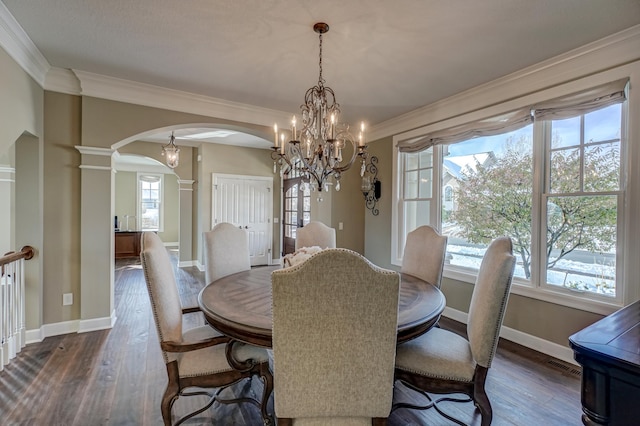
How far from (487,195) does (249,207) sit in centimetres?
473

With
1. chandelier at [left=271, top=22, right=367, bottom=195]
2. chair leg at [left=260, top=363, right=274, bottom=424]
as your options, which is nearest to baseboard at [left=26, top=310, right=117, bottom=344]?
chair leg at [left=260, top=363, right=274, bottom=424]

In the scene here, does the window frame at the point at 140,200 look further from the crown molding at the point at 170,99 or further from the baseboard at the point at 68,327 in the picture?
the crown molding at the point at 170,99

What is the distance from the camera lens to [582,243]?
261 cm

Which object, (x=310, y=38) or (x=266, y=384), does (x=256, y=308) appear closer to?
(x=266, y=384)

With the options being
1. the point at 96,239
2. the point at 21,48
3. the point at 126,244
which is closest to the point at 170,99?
the point at 21,48

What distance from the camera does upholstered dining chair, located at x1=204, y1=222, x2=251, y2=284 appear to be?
2.63m

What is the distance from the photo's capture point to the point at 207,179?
6.11 metres

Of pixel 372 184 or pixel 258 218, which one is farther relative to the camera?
pixel 258 218

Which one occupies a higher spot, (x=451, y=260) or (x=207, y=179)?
(x=207, y=179)

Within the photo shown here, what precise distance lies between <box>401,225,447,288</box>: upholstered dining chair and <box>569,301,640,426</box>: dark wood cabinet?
1489 millimetres

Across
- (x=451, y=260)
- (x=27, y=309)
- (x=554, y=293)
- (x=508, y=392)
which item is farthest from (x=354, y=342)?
(x=27, y=309)

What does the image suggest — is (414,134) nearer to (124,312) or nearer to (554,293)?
(554,293)

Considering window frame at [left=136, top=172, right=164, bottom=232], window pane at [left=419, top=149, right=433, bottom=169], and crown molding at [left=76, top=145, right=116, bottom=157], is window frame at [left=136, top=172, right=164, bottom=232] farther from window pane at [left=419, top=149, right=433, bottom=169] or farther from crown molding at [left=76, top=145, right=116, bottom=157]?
window pane at [left=419, top=149, right=433, bottom=169]

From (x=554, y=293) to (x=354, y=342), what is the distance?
2520 millimetres
